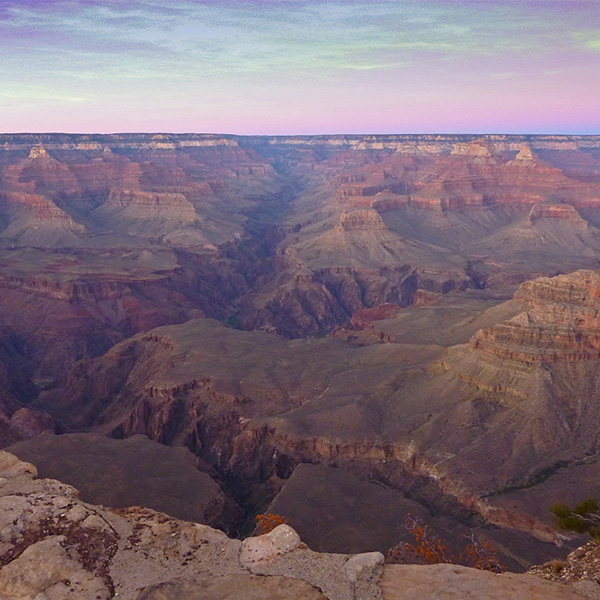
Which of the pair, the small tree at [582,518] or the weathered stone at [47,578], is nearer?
the weathered stone at [47,578]

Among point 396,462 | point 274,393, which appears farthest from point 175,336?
point 396,462

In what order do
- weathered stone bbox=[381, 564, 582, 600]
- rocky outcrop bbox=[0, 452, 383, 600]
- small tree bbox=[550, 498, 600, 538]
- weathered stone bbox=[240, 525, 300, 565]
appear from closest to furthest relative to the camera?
weathered stone bbox=[381, 564, 582, 600]
rocky outcrop bbox=[0, 452, 383, 600]
weathered stone bbox=[240, 525, 300, 565]
small tree bbox=[550, 498, 600, 538]

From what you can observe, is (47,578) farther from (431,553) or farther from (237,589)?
(431,553)

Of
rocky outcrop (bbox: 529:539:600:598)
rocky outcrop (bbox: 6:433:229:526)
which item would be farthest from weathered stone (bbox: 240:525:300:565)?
rocky outcrop (bbox: 6:433:229:526)

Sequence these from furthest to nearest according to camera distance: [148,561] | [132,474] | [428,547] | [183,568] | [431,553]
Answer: [132,474], [428,547], [431,553], [148,561], [183,568]

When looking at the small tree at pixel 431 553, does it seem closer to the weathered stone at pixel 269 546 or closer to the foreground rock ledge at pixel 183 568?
the foreground rock ledge at pixel 183 568

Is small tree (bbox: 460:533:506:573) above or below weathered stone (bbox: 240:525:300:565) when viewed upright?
below

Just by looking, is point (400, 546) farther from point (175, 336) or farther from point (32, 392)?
point (32, 392)

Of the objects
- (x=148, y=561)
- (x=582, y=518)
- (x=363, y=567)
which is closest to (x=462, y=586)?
(x=363, y=567)

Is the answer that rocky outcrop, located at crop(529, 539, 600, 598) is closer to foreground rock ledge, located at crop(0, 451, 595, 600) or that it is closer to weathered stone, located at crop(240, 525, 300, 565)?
foreground rock ledge, located at crop(0, 451, 595, 600)

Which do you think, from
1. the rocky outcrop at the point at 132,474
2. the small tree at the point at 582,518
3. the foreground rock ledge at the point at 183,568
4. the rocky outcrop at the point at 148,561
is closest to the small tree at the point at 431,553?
the small tree at the point at 582,518
